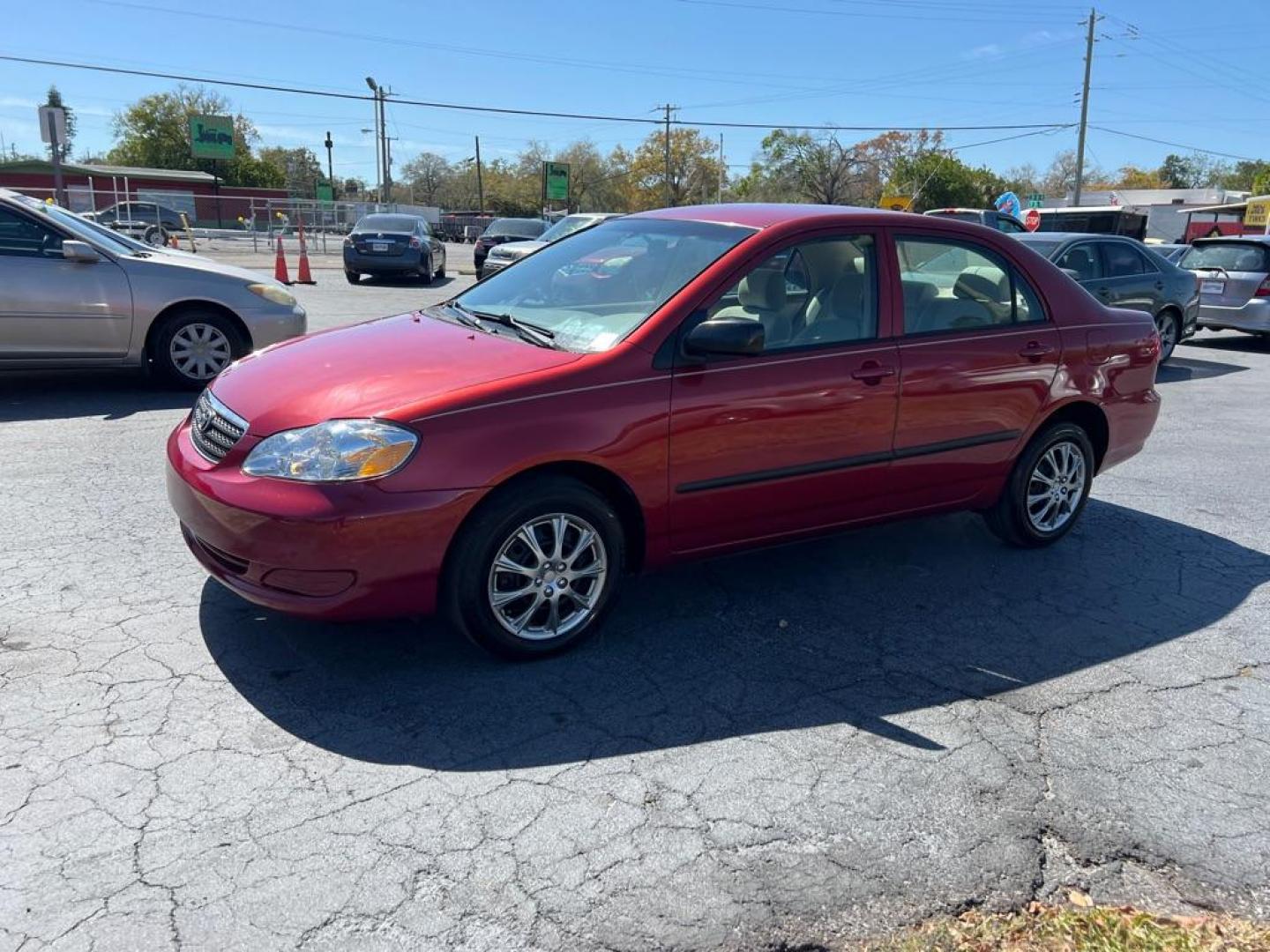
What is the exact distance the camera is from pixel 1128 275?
11.7 m

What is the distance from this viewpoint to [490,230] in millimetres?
24016

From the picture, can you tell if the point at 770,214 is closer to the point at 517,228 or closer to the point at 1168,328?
the point at 1168,328

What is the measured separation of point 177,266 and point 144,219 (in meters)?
30.2

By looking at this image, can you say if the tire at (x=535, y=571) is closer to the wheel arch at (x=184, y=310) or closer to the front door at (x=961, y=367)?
the front door at (x=961, y=367)

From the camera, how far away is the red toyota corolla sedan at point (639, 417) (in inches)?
132

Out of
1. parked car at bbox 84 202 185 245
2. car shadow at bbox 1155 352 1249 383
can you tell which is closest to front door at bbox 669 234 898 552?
car shadow at bbox 1155 352 1249 383

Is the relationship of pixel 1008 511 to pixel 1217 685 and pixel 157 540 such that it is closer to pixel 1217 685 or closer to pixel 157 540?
pixel 1217 685

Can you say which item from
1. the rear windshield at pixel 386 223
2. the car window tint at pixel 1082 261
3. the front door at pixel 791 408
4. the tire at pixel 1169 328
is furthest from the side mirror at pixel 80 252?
the rear windshield at pixel 386 223

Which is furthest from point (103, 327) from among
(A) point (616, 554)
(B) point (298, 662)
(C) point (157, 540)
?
(A) point (616, 554)

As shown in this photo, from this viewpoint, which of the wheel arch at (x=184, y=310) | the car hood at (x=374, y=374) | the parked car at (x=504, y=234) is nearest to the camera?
the car hood at (x=374, y=374)

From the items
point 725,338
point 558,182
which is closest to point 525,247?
point 725,338

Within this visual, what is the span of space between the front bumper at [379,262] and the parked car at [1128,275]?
40.5 ft

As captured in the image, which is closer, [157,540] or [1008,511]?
[157,540]

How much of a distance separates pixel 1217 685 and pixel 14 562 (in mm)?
5121
